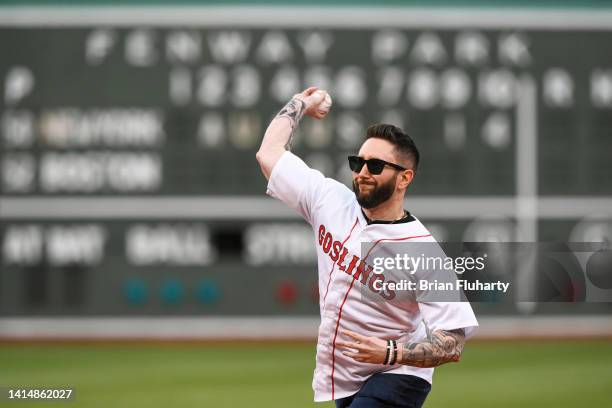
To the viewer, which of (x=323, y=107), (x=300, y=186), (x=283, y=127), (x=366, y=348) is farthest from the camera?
(x=323, y=107)

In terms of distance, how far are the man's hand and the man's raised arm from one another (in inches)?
39.1

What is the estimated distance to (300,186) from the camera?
180 inches

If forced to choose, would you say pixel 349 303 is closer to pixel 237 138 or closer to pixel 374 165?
pixel 374 165

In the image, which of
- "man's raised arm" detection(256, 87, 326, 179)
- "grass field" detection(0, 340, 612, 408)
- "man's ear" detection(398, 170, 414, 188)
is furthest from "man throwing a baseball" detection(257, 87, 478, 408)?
"grass field" detection(0, 340, 612, 408)

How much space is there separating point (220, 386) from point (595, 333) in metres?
7.91

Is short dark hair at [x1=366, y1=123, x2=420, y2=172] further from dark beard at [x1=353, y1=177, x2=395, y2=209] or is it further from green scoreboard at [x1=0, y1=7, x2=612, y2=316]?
green scoreboard at [x1=0, y1=7, x2=612, y2=316]

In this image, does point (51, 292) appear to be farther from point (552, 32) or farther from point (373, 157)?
A: point (373, 157)

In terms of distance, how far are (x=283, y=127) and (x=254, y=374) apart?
334 inches

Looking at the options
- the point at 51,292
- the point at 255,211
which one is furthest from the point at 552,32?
the point at 51,292

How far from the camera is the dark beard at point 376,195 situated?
4293 mm

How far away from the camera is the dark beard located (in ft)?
14.1

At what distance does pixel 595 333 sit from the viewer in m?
17.1

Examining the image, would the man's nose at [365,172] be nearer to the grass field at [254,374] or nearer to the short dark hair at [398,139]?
the short dark hair at [398,139]

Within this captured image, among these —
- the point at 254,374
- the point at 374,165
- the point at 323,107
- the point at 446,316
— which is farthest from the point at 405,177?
the point at 254,374
